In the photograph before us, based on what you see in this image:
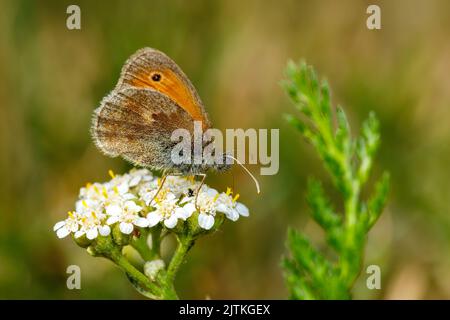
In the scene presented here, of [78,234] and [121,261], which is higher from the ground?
[78,234]

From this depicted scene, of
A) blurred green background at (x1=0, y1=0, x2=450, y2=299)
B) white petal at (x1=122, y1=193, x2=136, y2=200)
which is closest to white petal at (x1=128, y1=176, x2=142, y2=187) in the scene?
white petal at (x1=122, y1=193, x2=136, y2=200)

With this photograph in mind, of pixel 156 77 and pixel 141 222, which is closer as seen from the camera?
pixel 141 222

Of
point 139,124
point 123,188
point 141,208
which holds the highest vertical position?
point 139,124

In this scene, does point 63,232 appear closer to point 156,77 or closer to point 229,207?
point 229,207

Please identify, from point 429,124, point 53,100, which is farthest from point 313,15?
point 53,100

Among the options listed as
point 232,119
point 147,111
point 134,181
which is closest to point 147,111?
point 147,111

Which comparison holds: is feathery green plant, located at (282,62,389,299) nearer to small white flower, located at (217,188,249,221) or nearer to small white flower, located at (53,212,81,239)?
small white flower, located at (217,188,249,221)

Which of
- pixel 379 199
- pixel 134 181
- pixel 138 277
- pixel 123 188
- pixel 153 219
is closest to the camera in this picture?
pixel 379 199

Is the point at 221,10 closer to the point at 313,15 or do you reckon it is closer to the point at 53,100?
the point at 313,15
